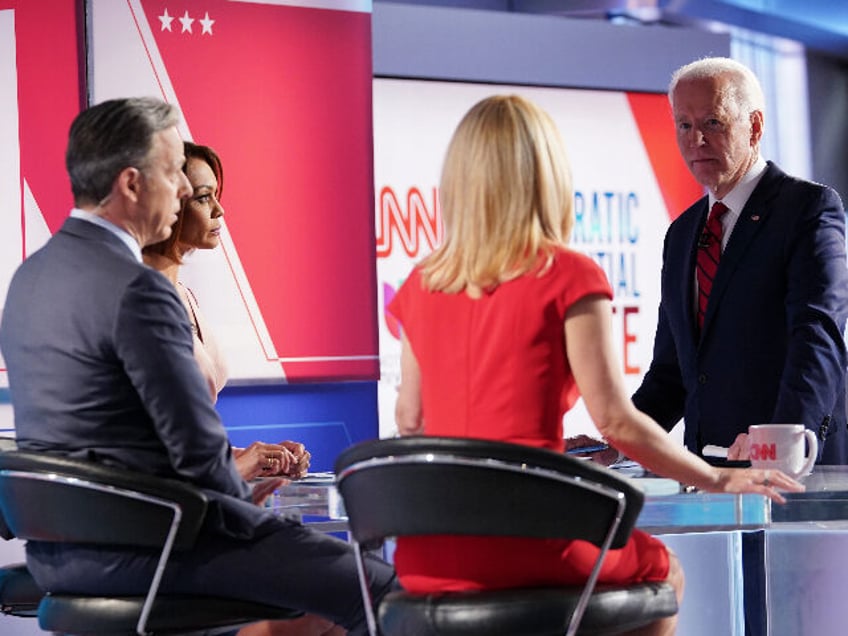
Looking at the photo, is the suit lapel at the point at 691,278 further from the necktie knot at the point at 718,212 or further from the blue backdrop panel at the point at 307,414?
the blue backdrop panel at the point at 307,414

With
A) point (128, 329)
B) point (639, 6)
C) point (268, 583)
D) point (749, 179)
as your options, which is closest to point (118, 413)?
point (128, 329)

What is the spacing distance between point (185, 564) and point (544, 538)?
0.70 m

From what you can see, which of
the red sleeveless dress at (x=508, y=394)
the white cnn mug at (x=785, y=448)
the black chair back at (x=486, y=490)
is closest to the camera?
the black chair back at (x=486, y=490)

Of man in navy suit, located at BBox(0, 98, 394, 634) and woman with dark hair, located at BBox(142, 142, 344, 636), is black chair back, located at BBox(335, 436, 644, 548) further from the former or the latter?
woman with dark hair, located at BBox(142, 142, 344, 636)

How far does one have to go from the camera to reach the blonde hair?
236 cm

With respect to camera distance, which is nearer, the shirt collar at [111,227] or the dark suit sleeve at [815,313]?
the shirt collar at [111,227]

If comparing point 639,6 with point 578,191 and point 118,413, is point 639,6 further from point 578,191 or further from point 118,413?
point 118,413

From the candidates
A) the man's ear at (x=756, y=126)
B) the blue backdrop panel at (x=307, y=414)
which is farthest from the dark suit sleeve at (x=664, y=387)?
the blue backdrop panel at (x=307, y=414)

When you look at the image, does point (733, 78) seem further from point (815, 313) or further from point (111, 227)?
point (111, 227)

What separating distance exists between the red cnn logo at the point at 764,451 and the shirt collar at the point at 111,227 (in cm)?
125

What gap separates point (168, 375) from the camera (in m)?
2.50

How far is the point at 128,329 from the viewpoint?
8.18 ft

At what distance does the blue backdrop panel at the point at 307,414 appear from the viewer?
5.66 metres

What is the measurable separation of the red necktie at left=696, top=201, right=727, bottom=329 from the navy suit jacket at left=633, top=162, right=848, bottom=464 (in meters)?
0.02
